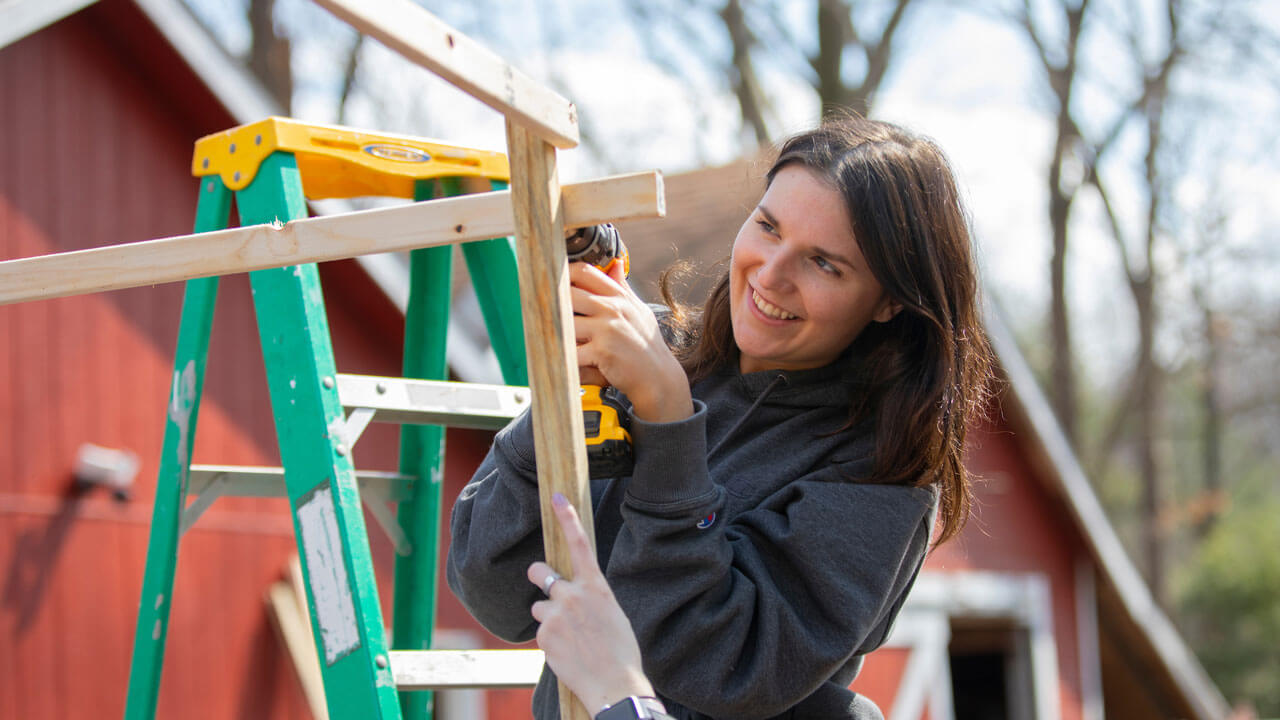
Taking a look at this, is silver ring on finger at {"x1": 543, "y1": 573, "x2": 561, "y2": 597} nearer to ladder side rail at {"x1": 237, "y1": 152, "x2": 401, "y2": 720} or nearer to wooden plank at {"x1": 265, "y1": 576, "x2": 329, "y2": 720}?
ladder side rail at {"x1": 237, "y1": 152, "x2": 401, "y2": 720}

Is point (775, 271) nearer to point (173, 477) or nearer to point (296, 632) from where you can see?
point (173, 477)

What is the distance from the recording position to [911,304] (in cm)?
164

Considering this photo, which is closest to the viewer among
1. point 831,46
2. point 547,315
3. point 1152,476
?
point 547,315

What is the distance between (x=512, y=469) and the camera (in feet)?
5.22

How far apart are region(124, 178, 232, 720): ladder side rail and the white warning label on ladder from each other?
0.35m

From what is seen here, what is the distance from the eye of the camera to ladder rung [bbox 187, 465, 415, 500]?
7.56 ft

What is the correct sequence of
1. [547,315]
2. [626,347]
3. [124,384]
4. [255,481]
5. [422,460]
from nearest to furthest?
[547,315], [626,347], [255,481], [422,460], [124,384]

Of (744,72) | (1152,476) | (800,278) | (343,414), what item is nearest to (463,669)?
(343,414)

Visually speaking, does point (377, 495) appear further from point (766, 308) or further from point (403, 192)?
point (766, 308)

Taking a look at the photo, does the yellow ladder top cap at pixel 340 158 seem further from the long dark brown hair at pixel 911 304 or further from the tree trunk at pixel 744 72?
the tree trunk at pixel 744 72

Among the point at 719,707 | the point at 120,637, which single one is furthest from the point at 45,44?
the point at 719,707

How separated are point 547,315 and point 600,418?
22 centimetres

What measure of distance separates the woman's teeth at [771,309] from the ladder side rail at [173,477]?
1.00 meters

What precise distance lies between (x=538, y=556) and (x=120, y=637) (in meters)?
4.11
